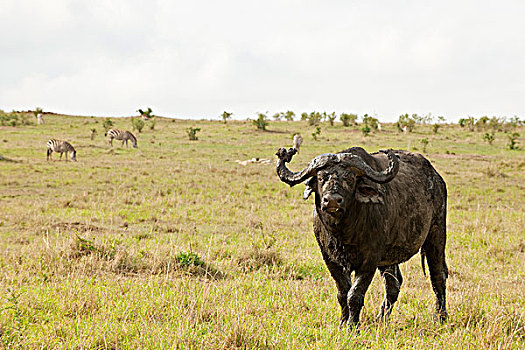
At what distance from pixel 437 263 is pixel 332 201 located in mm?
2564

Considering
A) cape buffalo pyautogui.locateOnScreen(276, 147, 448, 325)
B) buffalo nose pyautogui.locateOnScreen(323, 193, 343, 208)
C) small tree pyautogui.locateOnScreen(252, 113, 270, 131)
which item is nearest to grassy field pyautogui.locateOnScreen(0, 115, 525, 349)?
cape buffalo pyautogui.locateOnScreen(276, 147, 448, 325)

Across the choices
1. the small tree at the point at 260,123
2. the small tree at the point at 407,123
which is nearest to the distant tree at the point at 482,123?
the small tree at the point at 407,123

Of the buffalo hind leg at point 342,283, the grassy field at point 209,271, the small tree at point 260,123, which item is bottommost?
the grassy field at point 209,271

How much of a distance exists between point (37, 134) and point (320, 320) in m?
38.4

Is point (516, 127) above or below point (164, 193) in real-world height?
above

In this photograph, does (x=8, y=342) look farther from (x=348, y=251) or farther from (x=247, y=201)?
(x=247, y=201)

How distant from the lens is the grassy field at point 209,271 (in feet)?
13.7

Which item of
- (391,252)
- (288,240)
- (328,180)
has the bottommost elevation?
(288,240)

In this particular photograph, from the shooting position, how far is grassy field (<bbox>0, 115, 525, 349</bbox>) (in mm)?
4188

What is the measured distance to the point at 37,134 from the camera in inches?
1451

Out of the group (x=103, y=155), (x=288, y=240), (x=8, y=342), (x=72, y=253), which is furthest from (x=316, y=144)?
(x=8, y=342)

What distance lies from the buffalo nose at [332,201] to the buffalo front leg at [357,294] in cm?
98

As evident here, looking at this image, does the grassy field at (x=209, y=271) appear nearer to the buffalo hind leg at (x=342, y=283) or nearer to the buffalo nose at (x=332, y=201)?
the buffalo hind leg at (x=342, y=283)

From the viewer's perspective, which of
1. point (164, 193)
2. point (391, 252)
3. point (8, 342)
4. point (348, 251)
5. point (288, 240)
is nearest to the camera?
point (8, 342)
